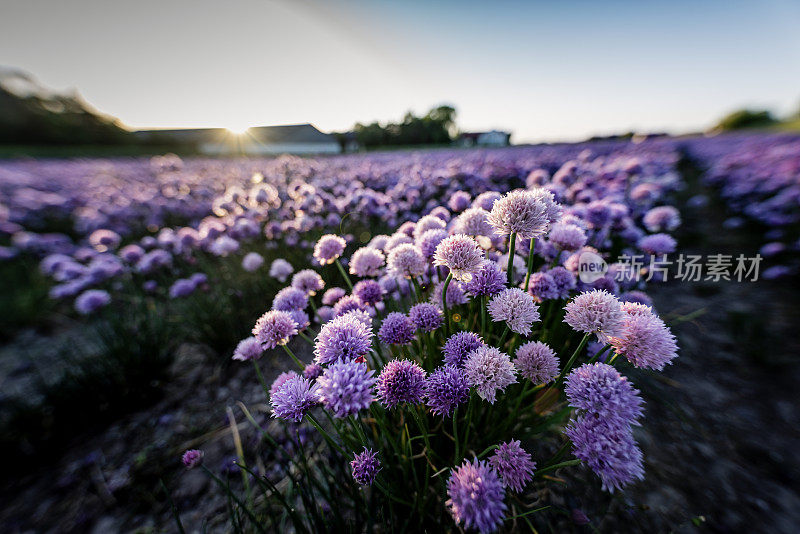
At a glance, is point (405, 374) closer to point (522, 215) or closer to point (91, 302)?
point (522, 215)

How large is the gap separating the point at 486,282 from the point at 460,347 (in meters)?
0.33

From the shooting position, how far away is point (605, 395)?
3.47 feet

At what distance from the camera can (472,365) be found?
3.60 feet

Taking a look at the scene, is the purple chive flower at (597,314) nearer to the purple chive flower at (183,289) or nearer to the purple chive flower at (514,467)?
the purple chive flower at (514,467)

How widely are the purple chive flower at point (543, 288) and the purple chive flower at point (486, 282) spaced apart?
31 centimetres

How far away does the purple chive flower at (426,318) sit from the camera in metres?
1.37

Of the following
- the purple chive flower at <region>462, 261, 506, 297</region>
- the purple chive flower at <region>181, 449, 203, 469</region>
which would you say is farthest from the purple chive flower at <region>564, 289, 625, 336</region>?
the purple chive flower at <region>181, 449, 203, 469</region>

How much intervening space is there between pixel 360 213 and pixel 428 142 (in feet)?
144

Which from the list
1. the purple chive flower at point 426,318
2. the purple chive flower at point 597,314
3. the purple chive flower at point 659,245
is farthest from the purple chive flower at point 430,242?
the purple chive flower at point 659,245

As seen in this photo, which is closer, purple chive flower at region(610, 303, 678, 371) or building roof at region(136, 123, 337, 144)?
purple chive flower at region(610, 303, 678, 371)

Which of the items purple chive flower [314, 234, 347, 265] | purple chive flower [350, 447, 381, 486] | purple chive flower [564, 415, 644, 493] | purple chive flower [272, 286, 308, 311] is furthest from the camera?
purple chive flower [314, 234, 347, 265]

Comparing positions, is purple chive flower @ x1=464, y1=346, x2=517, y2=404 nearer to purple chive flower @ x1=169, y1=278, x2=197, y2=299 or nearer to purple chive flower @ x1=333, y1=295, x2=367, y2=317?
purple chive flower @ x1=333, y1=295, x2=367, y2=317

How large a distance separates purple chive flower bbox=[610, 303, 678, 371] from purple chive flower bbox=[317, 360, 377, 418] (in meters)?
0.97

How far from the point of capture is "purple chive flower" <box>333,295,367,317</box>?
5.07ft
